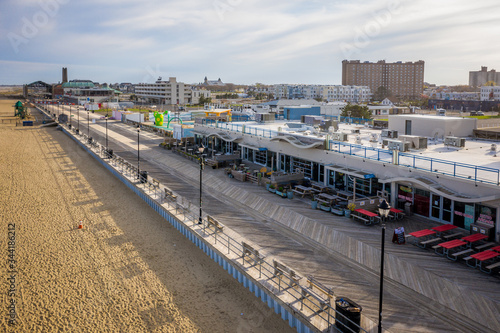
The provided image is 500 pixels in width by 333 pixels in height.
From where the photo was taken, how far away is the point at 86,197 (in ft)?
85.9

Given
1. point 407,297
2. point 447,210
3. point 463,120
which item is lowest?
point 407,297

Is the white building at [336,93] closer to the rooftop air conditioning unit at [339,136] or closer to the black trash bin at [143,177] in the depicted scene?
the rooftop air conditioning unit at [339,136]

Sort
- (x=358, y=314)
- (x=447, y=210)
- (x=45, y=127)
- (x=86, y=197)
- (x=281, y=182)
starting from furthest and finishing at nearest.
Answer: (x=45, y=127) → (x=86, y=197) → (x=281, y=182) → (x=447, y=210) → (x=358, y=314)

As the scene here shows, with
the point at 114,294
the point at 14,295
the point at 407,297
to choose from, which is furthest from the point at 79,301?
the point at 407,297

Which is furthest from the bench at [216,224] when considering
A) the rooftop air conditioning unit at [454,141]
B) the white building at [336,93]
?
the white building at [336,93]

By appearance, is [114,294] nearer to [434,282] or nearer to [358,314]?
[358,314]

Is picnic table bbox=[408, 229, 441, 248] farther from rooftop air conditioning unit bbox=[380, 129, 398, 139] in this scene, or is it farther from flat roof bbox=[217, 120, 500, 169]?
rooftop air conditioning unit bbox=[380, 129, 398, 139]

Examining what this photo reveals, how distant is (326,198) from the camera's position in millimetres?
20641

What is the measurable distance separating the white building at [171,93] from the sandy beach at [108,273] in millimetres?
117831

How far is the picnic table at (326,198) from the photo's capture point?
20.3 metres

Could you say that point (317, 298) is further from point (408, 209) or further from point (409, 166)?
point (409, 166)

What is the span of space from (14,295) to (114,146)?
1315 inches

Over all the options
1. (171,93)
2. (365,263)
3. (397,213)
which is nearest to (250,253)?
(365,263)

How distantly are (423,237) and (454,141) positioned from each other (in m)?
9.95
